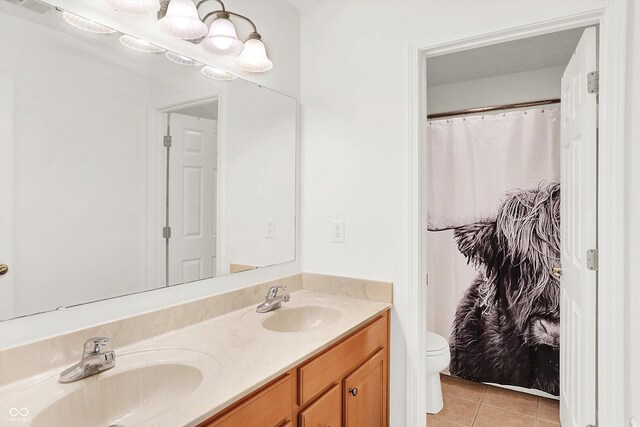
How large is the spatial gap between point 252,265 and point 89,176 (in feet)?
2.67

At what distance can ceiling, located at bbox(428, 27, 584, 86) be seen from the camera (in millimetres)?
2358

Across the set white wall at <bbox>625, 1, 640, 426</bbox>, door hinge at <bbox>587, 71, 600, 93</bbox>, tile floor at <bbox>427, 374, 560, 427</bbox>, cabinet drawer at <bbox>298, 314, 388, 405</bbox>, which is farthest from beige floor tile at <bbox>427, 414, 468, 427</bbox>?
door hinge at <bbox>587, 71, 600, 93</bbox>

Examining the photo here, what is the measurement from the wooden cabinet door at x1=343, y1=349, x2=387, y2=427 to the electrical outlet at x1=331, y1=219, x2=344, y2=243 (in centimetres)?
58

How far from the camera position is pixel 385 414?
5.65 feet

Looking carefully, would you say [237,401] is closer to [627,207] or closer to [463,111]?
[627,207]

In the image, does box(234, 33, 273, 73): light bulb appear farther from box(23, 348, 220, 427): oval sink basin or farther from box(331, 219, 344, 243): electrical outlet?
box(23, 348, 220, 427): oval sink basin

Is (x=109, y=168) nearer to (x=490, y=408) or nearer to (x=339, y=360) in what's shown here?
(x=339, y=360)

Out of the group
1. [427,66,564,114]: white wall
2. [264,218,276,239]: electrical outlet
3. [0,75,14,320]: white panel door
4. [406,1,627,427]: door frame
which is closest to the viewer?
[0,75,14,320]: white panel door

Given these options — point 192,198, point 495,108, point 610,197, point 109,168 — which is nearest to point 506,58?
point 495,108

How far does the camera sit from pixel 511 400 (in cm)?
253

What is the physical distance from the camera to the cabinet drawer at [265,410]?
0.89m

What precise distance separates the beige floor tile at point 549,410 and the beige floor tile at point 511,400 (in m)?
0.03

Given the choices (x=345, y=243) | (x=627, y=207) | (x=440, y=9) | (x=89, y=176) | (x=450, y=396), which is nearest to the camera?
(x=89, y=176)

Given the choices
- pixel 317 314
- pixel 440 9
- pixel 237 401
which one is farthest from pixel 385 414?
pixel 440 9
